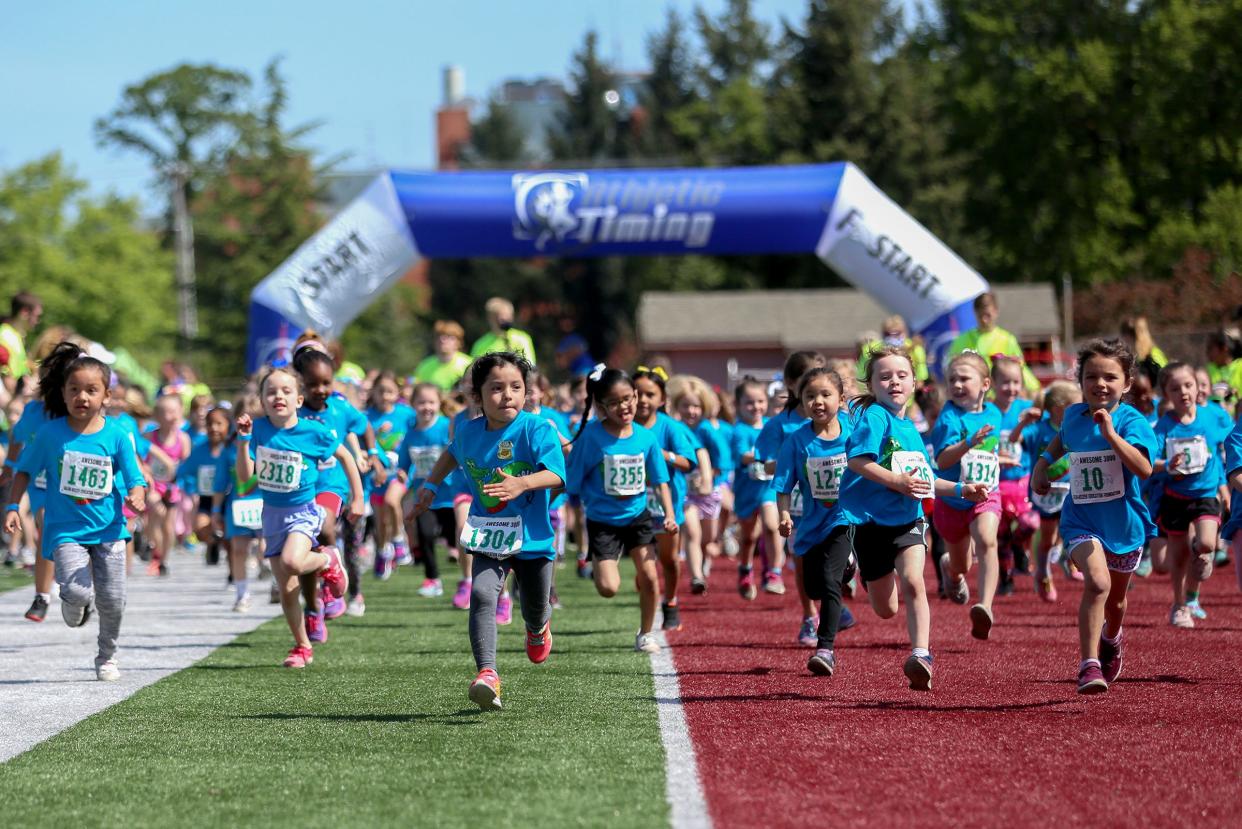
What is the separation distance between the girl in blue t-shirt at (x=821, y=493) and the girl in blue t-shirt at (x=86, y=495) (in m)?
3.52

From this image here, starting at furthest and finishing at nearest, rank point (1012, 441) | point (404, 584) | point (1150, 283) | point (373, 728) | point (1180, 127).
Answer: point (1180, 127)
point (1150, 283)
point (404, 584)
point (1012, 441)
point (373, 728)

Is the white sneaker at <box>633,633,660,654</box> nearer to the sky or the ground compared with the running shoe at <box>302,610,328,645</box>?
nearer to the ground

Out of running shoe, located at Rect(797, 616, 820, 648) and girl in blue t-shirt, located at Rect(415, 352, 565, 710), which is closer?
girl in blue t-shirt, located at Rect(415, 352, 565, 710)

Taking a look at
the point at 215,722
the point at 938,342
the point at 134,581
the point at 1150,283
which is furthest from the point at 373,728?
the point at 1150,283

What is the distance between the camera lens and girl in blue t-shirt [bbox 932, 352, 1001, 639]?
10.8 meters

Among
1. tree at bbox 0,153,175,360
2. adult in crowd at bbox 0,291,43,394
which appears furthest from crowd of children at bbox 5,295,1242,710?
tree at bbox 0,153,175,360

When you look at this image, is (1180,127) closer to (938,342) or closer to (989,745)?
(938,342)

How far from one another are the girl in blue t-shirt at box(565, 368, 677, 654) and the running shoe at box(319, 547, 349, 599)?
4.58ft

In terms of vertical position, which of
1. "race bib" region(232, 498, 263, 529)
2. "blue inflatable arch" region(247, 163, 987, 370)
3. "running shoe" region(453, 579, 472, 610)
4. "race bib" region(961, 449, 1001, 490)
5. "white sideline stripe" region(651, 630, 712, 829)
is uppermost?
"blue inflatable arch" region(247, 163, 987, 370)

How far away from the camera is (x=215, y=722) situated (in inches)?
326

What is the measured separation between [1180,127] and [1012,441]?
45762 millimetres

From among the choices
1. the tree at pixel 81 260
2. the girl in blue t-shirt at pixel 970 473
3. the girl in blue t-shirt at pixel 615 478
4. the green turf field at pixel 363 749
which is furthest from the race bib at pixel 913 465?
the tree at pixel 81 260

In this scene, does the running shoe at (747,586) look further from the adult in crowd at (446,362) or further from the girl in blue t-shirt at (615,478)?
the adult in crowd at (446,362)

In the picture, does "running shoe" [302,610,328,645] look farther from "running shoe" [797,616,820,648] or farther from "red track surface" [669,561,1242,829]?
"running shoe" [797,616,820,648]
